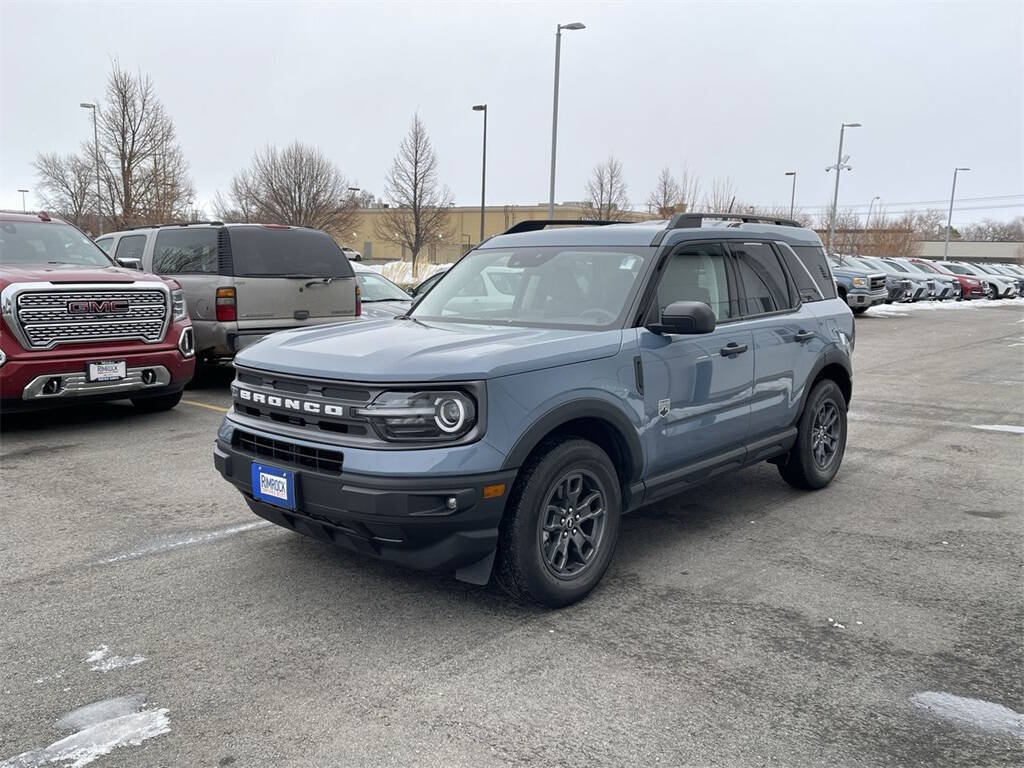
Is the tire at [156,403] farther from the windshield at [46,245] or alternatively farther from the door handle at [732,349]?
the door handle at [732,349]

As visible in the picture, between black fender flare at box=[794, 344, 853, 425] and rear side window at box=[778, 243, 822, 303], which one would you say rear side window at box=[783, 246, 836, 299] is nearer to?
rear side window at box=[778, 243, 822, 303]

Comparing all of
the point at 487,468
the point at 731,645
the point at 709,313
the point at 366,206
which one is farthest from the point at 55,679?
the point at 366,206

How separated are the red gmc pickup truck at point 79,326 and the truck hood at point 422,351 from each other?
→ 3.96 m

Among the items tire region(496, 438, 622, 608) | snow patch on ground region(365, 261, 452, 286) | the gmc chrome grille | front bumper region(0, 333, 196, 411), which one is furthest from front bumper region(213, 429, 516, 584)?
snow patch on ground region(365, 261, 452, 286)

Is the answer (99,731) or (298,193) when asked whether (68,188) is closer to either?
(298,193)

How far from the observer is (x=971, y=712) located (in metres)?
3.25

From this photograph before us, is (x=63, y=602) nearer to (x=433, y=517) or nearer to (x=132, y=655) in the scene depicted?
(x=132, y=655)

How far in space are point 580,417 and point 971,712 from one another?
197cm

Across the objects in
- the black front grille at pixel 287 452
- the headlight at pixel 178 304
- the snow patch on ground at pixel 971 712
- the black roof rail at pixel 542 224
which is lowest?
the snow patch on ground at pixel 971 712

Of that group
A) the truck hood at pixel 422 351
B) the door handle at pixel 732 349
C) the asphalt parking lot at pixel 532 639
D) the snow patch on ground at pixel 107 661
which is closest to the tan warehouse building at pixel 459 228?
the asphalt parking lot at pixel 532 639

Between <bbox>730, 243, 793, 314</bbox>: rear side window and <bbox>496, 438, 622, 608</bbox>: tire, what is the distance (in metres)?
1.86

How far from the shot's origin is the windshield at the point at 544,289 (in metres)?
4.66

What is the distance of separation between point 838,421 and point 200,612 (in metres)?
4.68

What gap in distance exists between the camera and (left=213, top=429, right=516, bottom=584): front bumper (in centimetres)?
360
